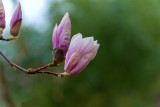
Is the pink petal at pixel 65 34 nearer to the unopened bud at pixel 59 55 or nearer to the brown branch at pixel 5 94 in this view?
the unopened bud at pixel 59 55

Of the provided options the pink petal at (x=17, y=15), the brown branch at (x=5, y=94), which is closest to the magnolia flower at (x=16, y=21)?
the pink petal at (x=17, y=15)

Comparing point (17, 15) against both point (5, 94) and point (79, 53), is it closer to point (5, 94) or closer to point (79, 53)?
point (79, 53)

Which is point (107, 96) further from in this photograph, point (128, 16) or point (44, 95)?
point (128, 16)

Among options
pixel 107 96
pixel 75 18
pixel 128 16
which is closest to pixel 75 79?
pixel 107 96

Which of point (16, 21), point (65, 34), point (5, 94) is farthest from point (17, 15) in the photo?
point (5, 94)

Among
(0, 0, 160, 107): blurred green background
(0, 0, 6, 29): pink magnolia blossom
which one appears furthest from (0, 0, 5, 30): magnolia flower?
(0, 0, 160, 107): blurred green background

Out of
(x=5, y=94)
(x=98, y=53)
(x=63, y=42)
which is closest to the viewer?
(x=63, y=42)

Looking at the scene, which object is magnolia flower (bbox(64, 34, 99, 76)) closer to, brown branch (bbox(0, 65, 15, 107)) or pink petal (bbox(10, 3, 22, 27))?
pink petal (bbox(10, 3, 22, 27))

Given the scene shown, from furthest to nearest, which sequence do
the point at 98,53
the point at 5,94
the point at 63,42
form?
the point at 98,53 → the point at 5,94 → the point at 63,42
